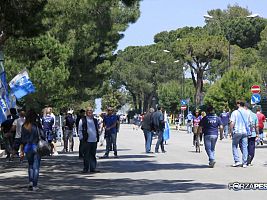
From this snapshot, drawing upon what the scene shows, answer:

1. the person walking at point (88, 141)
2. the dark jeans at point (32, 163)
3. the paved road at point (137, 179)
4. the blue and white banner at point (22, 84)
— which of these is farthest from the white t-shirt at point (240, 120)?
the blue and white banner at point (22, 84)

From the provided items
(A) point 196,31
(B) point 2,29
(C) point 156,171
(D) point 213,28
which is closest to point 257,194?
(C) point 156,171

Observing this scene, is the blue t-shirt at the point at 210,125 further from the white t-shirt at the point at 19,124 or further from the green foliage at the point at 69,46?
the white t-shirt at the point at 19,124

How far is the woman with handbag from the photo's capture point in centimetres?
1393

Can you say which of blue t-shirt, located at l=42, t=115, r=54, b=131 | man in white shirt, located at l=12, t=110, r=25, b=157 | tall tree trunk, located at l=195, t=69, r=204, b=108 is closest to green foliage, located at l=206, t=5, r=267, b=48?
tall tree trunk, located at l=195, t=69, r=204, b=108

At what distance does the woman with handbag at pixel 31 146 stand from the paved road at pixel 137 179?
1.10 feet

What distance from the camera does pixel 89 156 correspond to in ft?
59.0

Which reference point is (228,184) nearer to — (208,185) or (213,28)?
(208,185)

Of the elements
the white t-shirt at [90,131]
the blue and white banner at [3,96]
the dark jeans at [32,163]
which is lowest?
the dark jeans at [32,163]

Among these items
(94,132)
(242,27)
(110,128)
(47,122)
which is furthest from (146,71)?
(94,132)

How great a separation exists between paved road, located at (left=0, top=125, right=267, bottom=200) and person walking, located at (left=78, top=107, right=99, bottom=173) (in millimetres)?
390

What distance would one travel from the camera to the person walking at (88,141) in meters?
17.8

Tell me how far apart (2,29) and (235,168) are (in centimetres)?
711

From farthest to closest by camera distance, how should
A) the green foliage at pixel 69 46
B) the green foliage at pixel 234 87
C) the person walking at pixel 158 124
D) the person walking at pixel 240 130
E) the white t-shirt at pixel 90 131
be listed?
the green foliage at pixel 234 87 < the person walking at pixel 158 124 < the green foliage at pixel 69 46 < the person walking at pixel 240 130 < the white t-shirt at pixel 90 131

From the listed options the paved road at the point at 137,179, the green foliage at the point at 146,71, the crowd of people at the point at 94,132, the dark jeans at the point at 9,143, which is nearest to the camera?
the paved road at the point at 137,179
